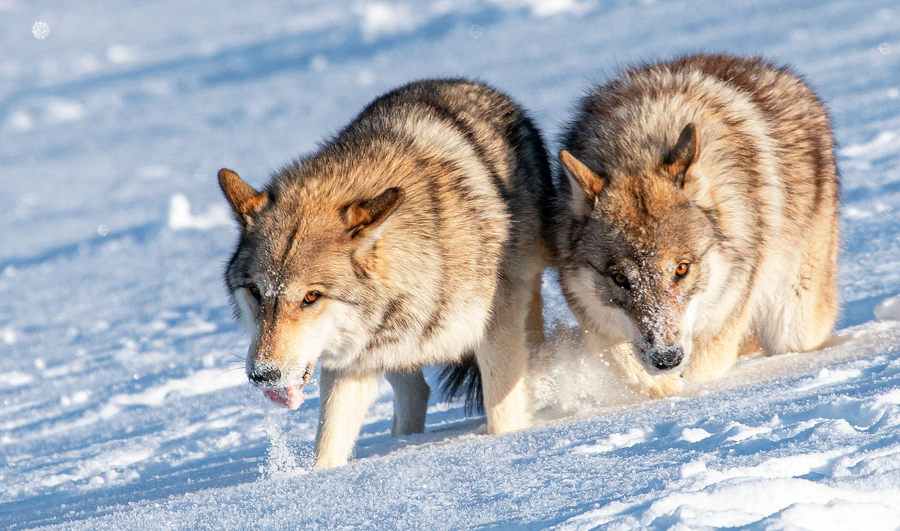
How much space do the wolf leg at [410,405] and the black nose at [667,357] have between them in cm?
157

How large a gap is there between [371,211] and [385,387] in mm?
2453

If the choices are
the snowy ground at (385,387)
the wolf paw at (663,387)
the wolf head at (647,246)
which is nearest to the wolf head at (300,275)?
the snowy ground at (385,387)

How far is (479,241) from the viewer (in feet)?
13.6

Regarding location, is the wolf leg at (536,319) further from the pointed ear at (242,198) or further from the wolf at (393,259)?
the pointed ear at (242,198)

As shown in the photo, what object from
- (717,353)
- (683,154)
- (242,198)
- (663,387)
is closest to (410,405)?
(663,387)

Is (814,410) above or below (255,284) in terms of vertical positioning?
below

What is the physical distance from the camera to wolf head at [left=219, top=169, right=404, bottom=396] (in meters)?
3.68

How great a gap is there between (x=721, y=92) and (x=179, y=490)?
335 cm

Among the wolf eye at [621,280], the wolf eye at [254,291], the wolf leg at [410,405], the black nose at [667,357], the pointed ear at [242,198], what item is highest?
the pointed ear at [242,198]

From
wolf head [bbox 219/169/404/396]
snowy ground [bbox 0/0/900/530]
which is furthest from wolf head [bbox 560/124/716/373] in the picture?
wolf head [bbox 219/169/404/396]

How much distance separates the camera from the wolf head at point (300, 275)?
12.1ft

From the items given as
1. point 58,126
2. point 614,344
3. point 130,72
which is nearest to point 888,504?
point 614,344

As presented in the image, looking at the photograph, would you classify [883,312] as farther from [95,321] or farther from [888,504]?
[95,321]

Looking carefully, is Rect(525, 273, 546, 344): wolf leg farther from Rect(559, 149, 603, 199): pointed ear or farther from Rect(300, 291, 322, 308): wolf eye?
Rect(300, 291, 322, 308): wolf eye
